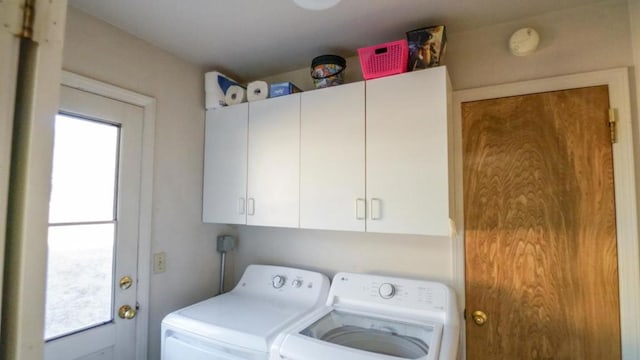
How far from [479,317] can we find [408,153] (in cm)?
95

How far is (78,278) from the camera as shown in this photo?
149 cm

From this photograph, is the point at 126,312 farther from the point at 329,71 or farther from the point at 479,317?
the point at 479,317

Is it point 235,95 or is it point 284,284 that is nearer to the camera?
point 284,284

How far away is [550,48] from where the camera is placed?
1561 millimetres

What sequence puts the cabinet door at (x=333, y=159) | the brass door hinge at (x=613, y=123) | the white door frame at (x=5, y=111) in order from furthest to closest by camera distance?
the cabinet door at (x=333, y=159) < the brass door hinge at (x=613, y=123) < the white door frame at (x=5, y=111)

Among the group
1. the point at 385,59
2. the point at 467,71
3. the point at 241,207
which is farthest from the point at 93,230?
the point at 467,71

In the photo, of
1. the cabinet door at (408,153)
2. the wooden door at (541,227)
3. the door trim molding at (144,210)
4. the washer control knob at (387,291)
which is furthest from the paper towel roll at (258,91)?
the washer control knob at (387,291)

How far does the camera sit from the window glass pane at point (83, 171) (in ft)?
4.74

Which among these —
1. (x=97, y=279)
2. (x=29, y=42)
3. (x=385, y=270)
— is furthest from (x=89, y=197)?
(x=385, y=270)

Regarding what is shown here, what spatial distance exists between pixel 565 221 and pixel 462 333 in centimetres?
77

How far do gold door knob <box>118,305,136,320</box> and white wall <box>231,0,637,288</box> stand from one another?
2.69 feet

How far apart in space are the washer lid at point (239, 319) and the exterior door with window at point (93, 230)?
31cm

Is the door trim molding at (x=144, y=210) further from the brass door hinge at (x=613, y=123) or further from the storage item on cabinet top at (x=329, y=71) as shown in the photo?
the brass door hinge at (x=613, y=123)

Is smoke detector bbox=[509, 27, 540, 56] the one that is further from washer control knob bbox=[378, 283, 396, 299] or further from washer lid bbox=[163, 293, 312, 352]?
washer lid bbox=[163, 293, 312, 352]
